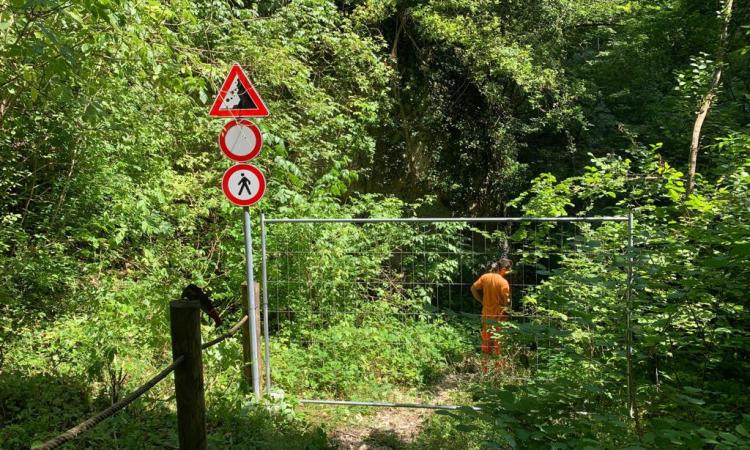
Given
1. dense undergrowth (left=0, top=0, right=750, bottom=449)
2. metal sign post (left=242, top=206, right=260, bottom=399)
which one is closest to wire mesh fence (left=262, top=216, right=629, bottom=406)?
dense undergrowth (left=0, top=0, right=750, bottom=449)

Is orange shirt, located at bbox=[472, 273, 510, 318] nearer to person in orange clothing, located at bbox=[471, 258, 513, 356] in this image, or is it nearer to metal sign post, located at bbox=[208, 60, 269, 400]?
person in orange clothing, located at bbox=[471, 258, 513, 356]

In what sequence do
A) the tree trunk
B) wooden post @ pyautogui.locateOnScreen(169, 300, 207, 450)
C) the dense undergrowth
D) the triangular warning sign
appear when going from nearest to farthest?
1. wooden post @ pyautogui.locateOnScreen(169, 300, 207, 450)
2. the dense undergrowth
3. the triangular warning sign
4. the tree trunk

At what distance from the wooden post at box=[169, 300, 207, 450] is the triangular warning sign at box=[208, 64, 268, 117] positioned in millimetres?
2126

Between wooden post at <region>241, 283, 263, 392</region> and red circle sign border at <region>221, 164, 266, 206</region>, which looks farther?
wooden post at <region>241, 283, 263, 392</region>

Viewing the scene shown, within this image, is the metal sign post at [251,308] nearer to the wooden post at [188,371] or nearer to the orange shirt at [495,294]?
the wooden post at [188,371]

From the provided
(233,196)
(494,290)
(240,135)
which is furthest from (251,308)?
(494,290)

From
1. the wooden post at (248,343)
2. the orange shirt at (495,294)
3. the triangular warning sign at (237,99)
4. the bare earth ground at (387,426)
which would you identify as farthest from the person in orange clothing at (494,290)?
the triangular warning sign at (237,99)

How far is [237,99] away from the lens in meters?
4.17

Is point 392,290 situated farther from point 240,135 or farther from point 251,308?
point 240,135

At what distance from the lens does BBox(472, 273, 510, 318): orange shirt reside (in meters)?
5.61

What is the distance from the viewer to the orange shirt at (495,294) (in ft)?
18.4

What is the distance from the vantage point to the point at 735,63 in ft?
26.3

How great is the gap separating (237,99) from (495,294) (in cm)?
335

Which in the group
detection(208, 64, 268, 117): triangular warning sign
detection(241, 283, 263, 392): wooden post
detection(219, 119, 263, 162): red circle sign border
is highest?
detection(208, 64, 268, 117): triangular warning sign
